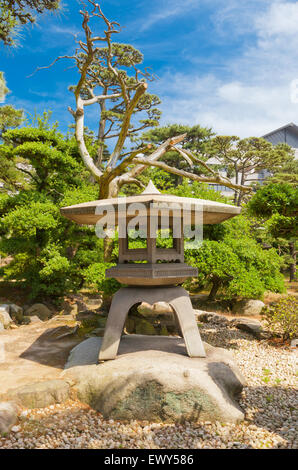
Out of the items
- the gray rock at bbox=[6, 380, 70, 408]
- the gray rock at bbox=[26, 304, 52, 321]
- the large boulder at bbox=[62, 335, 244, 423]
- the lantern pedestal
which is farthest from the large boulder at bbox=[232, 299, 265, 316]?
the gray rock at bbox=[6, 380, 70, 408]

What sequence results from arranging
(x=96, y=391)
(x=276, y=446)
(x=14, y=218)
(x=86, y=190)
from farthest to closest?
1. (x=86, y=190)
2. (x=14, y=218)
3. (x=96, y=391)
4. (x=276, y=446)

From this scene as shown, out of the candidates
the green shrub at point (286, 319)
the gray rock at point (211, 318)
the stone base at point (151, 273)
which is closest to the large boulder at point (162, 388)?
the stone base at point (151, 273)

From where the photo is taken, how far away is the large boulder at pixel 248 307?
10598 mm

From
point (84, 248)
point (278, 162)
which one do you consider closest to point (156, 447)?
point (84, 248)

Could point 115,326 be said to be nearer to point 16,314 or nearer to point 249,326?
point 249,326

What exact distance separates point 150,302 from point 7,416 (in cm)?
250

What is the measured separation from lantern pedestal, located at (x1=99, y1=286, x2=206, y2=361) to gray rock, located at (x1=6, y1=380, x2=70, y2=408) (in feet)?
2.54

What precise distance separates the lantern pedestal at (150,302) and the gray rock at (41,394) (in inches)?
30.5

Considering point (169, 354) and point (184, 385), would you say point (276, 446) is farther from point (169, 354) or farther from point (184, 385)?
point (169, 354)

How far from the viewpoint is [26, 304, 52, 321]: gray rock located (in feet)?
34.3

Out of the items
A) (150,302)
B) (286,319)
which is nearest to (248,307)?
(286,319)

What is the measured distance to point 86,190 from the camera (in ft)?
36.0

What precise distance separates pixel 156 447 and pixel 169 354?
1.60 metres

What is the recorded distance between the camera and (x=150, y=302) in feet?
16.7
